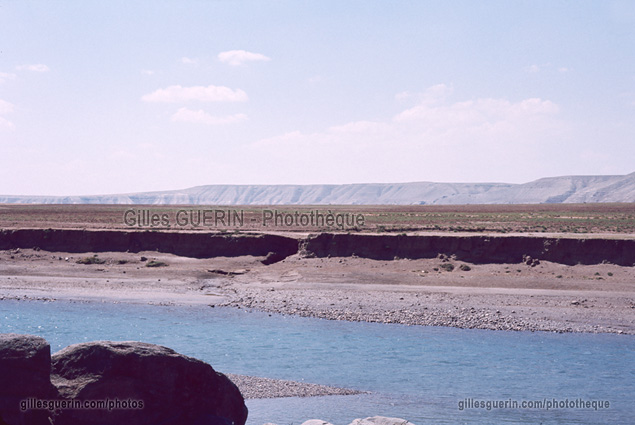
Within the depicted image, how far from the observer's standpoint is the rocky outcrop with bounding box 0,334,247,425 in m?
8.07

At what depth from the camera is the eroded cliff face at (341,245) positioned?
3341 centimetres

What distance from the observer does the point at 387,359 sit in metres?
17.7

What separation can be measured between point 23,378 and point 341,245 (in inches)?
1193

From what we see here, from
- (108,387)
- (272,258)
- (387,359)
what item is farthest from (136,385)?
(272,258)

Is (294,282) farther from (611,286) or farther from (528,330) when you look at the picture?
(611,286)

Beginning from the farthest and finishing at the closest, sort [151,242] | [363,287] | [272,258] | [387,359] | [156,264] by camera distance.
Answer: [151,242]
[272,258]
[156,264]
[363,287]
[387,359]

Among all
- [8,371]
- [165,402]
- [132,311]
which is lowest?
[132,311]

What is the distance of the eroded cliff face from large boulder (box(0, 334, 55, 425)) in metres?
29.2

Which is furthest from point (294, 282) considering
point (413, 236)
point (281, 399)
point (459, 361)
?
point (281, 399)

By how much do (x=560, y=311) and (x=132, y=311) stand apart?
19347mm

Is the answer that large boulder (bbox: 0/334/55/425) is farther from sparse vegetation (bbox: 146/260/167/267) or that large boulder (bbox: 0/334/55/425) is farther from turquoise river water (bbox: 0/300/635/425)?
sparse vegetation (bbox: 146/260/167/267)

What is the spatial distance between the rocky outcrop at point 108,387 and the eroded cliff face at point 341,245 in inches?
1081

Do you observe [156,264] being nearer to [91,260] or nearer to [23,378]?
[91,260]

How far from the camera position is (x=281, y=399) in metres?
14.0
